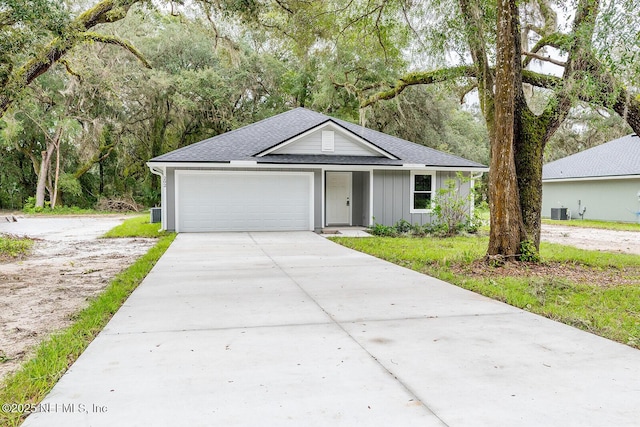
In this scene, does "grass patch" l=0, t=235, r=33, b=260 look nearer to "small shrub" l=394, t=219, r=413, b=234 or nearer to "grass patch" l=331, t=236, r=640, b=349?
"grass patch" l=331, t=236, r=640, b=349

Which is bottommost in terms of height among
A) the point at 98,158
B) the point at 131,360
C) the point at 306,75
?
the point at 131,360

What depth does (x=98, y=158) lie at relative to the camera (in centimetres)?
2755

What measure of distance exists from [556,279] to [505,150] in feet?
7.70

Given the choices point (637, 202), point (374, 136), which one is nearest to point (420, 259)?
point (374, 136)

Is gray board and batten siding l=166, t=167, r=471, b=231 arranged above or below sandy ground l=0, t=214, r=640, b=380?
above

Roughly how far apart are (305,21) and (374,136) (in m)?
8.05

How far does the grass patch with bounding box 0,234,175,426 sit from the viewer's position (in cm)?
298

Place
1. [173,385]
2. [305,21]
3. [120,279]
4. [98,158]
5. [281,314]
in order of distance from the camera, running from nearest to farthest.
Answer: [173,385] → [281,314] → [120,279] → [305,21] → [98,158]

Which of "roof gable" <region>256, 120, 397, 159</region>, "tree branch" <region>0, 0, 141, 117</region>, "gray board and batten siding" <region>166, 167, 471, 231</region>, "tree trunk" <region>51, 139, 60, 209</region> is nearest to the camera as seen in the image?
"tree branch" <region>0, 0, 141, 117</region>

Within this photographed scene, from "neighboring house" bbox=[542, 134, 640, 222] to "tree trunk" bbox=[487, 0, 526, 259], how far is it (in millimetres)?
14897

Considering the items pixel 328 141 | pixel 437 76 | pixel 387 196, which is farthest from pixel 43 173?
pixel 437 76

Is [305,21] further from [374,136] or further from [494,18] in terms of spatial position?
[374,136]

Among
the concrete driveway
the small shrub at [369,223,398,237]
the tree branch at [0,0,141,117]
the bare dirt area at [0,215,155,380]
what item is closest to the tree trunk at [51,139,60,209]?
the bare dirt area at [0,215,155,380]

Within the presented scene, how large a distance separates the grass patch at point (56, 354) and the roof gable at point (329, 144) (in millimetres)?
9104
